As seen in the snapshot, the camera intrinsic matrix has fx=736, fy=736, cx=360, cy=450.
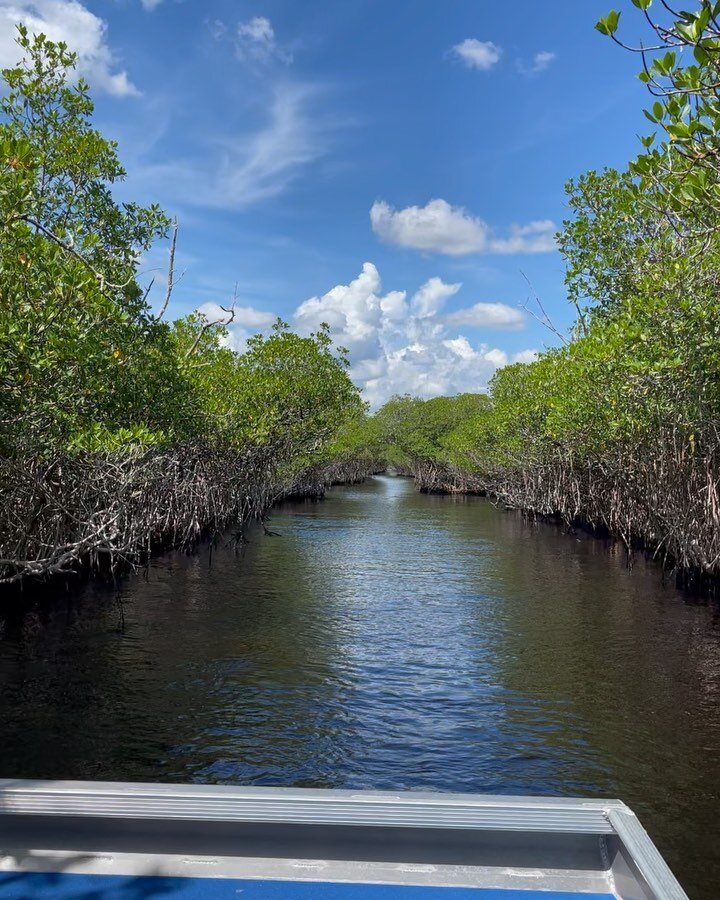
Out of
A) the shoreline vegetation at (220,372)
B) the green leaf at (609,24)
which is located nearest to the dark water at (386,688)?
the shoreline vegetation at (220,372)

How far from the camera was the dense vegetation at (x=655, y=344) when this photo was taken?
18.3 feet

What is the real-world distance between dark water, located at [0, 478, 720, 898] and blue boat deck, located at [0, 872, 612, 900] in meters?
3.09

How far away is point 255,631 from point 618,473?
37.8ft

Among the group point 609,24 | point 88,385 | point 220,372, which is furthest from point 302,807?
point 220,372

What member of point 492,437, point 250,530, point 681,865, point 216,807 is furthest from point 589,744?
point 492,437

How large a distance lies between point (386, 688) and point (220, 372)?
13324 millimetres

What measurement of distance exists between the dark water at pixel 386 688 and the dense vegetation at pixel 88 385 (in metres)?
1.41

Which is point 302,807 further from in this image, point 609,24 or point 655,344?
point 655,344

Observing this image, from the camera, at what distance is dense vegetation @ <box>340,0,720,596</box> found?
5590mm

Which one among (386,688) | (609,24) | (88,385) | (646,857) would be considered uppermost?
(609,24)

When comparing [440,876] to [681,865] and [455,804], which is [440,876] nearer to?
[455,804]

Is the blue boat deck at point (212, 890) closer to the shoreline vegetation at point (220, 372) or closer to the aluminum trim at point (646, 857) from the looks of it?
the aluminum trim at point (646, 857)

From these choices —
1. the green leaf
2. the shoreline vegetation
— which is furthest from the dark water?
the green leaf

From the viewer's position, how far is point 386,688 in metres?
8.70
